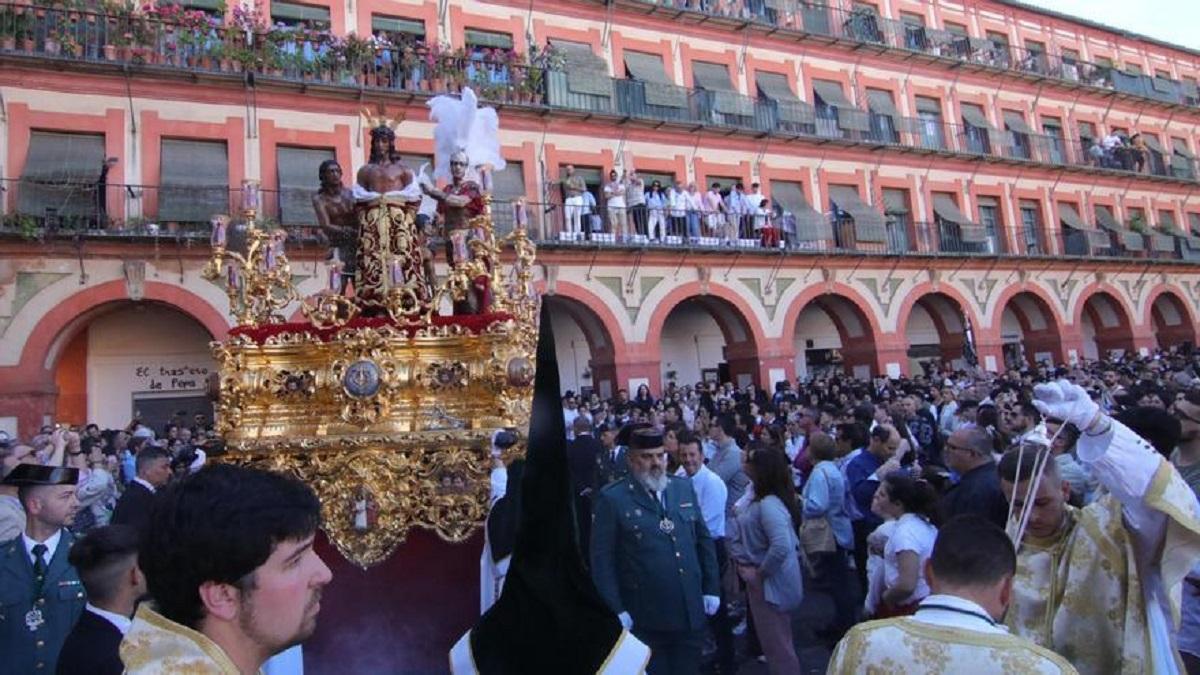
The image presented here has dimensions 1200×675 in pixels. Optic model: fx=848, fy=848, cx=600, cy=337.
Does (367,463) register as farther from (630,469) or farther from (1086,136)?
(1086,136)

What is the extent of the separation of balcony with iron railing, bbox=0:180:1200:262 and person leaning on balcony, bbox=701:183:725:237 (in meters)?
0.04

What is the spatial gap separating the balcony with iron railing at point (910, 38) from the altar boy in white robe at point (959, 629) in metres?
21.4

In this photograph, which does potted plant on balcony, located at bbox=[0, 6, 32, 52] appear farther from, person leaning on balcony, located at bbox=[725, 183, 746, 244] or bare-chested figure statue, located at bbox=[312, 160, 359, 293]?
person leaning on balcony, located at bbox=[725, 183, 746, 244]

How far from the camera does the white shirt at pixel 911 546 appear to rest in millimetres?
4344

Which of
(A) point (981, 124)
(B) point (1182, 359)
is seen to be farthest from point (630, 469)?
(A) point (981, 124)

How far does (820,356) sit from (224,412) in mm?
21788

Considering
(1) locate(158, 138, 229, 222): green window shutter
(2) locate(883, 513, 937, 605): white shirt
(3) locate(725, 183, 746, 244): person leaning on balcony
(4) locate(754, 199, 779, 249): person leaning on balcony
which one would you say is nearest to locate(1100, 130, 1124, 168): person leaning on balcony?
(4) locate(754, 199, 779, 249): person leaning on balcony

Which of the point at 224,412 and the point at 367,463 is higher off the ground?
the point at 224,412

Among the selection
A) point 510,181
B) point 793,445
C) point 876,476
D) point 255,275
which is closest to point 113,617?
point 255,275

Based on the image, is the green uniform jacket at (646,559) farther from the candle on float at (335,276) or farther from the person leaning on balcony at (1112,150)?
the person leaning on balcony at (1112,150)

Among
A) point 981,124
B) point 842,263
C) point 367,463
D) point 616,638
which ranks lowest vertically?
point 616,638

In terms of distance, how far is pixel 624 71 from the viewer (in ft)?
72.5

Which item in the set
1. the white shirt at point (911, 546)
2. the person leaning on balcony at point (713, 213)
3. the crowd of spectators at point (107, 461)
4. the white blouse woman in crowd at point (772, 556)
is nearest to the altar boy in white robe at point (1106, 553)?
the white shirt at point (911, 546)

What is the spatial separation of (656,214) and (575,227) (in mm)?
2209
